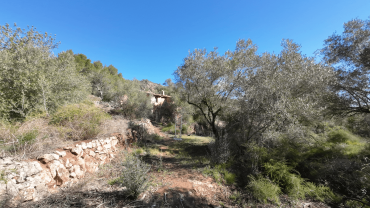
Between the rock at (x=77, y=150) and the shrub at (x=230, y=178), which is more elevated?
the rock at (x=77, y=150)

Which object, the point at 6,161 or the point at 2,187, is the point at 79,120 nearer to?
the point at 6,161

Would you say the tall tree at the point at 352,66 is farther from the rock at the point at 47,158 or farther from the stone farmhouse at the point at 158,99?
the stone farmhouse at the point at 158,99

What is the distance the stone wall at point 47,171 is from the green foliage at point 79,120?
1.88 feet

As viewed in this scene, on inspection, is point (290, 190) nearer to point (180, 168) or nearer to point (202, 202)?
point (202, 202)

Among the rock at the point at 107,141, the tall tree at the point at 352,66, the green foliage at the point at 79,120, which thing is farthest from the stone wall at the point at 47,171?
the tall tree at the point at 352,66

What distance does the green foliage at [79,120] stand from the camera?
222 inches

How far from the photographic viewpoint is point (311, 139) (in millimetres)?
5820

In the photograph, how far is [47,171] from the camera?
11.8ft

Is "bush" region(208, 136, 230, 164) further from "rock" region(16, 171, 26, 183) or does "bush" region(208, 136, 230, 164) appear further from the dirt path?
"rock" region(16, 171, 26, 183)

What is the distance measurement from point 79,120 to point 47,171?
2603mm

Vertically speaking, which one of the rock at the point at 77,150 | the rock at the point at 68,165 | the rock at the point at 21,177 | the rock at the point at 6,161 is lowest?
the rock at the point at 68,165

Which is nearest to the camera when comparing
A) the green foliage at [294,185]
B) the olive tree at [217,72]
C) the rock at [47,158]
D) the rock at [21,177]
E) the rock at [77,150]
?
the rock at [21,177]

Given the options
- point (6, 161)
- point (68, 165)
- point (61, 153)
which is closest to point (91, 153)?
point (68, 165)

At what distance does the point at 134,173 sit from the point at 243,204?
11.2 feet
